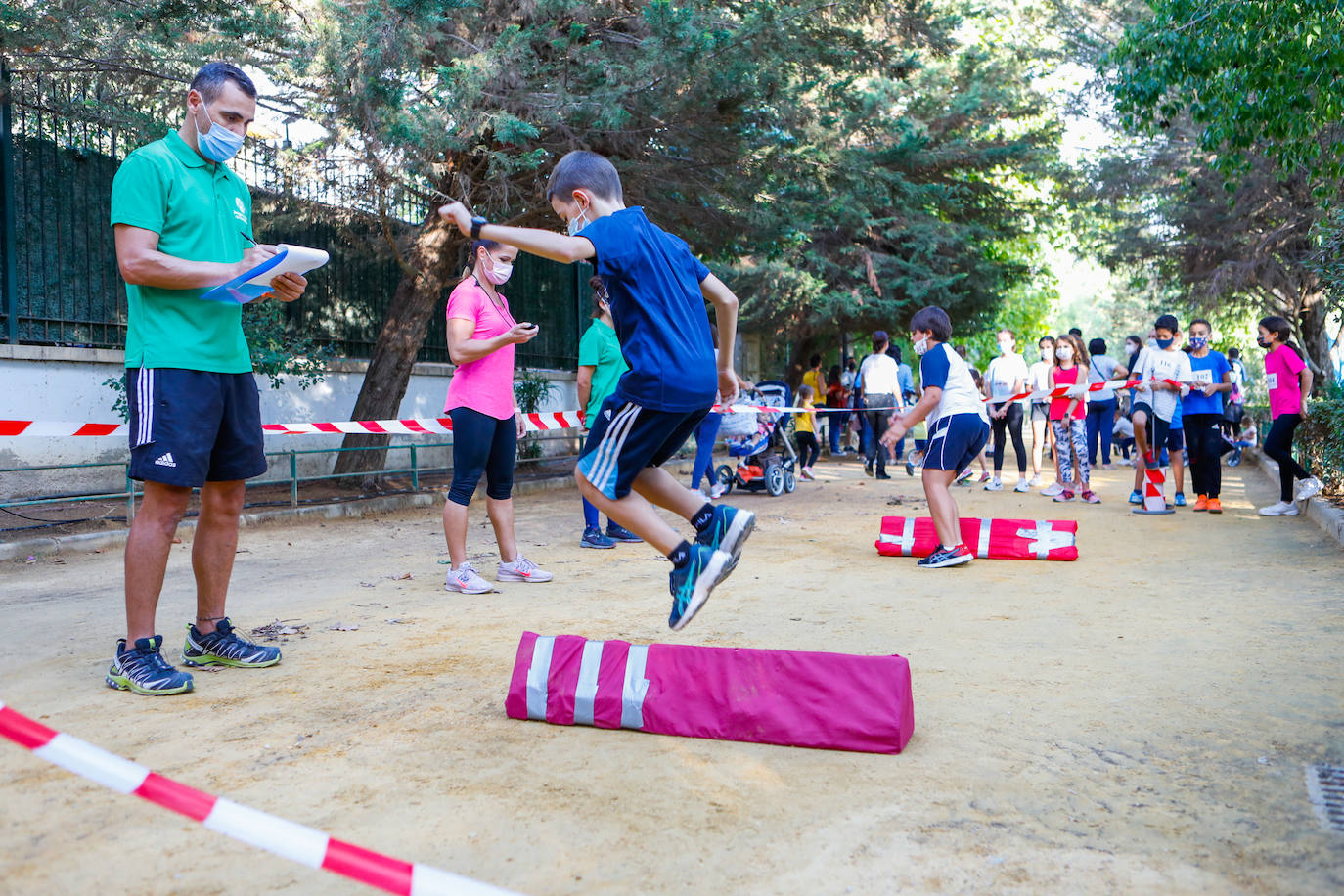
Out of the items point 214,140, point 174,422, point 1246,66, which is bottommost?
point 174,422

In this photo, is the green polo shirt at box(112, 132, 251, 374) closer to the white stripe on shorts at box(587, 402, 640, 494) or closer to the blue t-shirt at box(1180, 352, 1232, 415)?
the white stripe on shorts at box(587, 402, 640, 494)

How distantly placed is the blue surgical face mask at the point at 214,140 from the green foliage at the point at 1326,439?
8.92 meters

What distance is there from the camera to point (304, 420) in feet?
42.7

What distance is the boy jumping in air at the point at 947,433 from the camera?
7102 millimetres

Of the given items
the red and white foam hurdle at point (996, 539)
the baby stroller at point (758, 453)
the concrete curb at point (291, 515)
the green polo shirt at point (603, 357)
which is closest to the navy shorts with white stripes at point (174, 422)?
the concrete curb at point (291, 515)

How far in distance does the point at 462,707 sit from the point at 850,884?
183 centimetres

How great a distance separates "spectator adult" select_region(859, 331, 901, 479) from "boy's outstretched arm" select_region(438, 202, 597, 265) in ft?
40.3

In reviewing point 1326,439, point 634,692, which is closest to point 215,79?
point 634,692

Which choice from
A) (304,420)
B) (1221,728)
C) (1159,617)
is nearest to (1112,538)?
(1159,617)

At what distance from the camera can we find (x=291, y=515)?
10.3 metres

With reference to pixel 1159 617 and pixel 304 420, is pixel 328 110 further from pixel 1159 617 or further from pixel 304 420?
pixel 1159 617

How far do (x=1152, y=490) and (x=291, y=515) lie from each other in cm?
889

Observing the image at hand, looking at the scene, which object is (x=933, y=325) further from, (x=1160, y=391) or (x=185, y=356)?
(x=185, y=356)

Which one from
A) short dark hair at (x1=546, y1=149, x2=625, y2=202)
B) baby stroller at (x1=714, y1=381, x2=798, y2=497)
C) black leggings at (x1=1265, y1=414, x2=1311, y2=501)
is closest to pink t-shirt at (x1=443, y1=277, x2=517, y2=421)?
short dark hair at (x1=546, y1=149, x2=625, y2=202)
